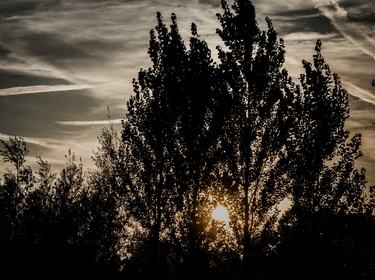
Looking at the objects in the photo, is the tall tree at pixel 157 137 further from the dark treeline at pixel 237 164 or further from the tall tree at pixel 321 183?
the tall tree at pixel 321 183

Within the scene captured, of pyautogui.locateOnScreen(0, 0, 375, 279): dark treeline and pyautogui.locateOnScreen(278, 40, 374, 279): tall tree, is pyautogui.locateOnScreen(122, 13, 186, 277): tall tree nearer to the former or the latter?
pyautogui.locateOnScreen(0, 0, 375, 279): dark treeline

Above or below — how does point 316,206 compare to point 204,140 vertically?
below

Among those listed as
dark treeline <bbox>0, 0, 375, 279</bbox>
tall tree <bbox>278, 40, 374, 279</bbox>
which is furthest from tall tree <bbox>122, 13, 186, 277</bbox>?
tall tree <bbox>278, 40, 374, 279</bbox>

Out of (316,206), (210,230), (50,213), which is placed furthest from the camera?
(50,213)

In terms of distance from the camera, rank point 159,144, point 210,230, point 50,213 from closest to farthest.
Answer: point 210,230 < point 159,144 < point 50,213

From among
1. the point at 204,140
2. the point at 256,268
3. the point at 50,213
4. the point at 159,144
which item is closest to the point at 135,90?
the point at 159,144

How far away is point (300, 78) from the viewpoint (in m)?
23.2

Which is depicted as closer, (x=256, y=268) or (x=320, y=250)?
(x=256, y=268)

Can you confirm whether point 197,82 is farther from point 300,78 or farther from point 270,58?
point 300,78

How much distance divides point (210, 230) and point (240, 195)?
2.40 m

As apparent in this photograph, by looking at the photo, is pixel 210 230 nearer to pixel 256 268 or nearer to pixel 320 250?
pixel 256 268

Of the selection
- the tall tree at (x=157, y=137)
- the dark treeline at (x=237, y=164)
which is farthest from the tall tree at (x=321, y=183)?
the tall tree at (x=157, y=137)

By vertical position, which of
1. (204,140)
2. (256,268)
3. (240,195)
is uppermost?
(204,140)

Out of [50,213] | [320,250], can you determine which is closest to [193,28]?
[320,250]
